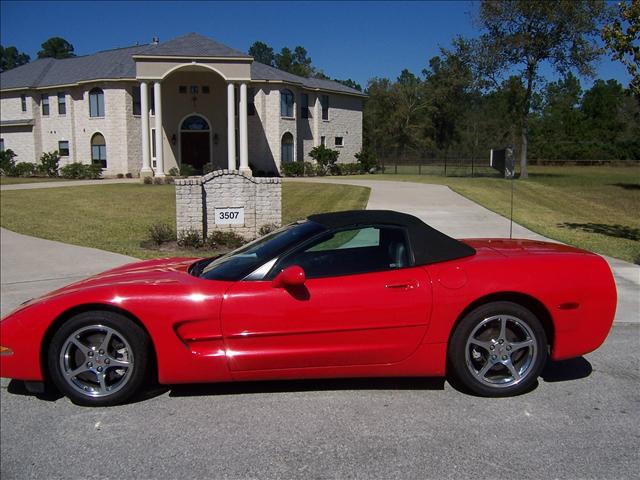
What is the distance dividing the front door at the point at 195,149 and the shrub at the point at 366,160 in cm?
1181

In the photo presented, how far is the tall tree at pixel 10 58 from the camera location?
10769cm

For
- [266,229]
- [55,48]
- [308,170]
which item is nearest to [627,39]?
[266,229]

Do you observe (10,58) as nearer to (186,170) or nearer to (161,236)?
(186,170)

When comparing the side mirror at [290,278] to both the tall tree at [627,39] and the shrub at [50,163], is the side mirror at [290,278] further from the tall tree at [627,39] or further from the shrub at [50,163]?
the shrub at [50,163]

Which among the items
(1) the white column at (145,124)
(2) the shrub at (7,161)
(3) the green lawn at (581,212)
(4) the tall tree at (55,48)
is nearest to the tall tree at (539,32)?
(3) the green lawn at (581,212)

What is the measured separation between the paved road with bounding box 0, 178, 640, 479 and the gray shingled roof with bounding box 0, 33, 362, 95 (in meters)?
27.7

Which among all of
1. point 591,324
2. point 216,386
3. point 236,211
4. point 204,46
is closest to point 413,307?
point 591,324

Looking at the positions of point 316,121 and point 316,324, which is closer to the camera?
point 316,324

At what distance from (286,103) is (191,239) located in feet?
89.7

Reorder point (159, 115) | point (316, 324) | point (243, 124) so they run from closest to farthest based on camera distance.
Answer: point (316, 324) → point (243, 124) → point (159, 115)

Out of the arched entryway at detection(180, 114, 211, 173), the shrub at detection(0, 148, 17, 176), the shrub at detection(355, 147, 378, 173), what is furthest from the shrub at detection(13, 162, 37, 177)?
the shrub at detection(355, 147, 378, 173)

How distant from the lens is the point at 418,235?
4.63m

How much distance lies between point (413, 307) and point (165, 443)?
191 cm

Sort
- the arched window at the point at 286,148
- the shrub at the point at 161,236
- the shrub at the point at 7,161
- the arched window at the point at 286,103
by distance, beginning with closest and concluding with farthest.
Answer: the shrub at the point at 161,236
the arched window at the point at 286,103
the arched window at the point at 286,148
the shrub at the point at 7,161
